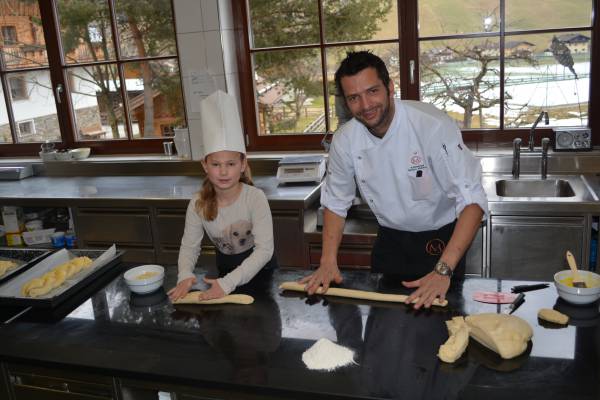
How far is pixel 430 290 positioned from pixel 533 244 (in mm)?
1301

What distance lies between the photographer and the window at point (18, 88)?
13.4 ft

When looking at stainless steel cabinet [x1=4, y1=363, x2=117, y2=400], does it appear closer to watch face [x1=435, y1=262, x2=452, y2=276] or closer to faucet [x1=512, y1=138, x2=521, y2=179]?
watch face [x1=435, y1=262, x2=452, y2=276]

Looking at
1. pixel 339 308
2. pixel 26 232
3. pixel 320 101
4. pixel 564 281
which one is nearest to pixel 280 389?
pixel 339 308

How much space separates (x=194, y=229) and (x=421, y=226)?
787mm

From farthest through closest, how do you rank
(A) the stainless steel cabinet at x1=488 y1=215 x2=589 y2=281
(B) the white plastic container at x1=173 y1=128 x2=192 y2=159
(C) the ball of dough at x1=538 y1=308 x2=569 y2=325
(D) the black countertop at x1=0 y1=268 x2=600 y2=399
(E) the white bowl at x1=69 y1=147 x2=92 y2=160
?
(E) the white bowl at x1=69 y1=147 x2=92 y2=160
(B) the white plastic container at x1=173 y1=128 x2=192 y2=159
(A) the stainless steel cabinet at x1=488 y1=215 x2=589 y2=281
(C) the ball of dough at x1=538 y1=308 x2=569 y2=325
(D) the black countertop at x1=0 y1=268 x2=600 y2=399

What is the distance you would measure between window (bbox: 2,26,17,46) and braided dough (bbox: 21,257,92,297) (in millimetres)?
2867

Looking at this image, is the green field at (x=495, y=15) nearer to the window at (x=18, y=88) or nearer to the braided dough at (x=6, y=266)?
the braided dough at (x=6, y=266)

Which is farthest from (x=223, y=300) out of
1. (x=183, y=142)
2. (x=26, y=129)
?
(x=26, y=129)

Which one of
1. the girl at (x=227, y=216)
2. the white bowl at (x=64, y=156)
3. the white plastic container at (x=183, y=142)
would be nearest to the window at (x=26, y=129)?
the white bowl at (x=64, y=156)

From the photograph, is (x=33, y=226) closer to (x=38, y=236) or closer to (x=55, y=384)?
(x=38, y=236)

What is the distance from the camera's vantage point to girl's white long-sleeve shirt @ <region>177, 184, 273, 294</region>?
5.96 ft

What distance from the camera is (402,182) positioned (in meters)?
1.86

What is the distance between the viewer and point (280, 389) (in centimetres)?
115

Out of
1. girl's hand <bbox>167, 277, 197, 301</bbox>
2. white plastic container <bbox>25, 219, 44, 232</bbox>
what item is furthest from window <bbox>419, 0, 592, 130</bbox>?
white plastic container <bbox>25, 219, 44, 232</bbox>
